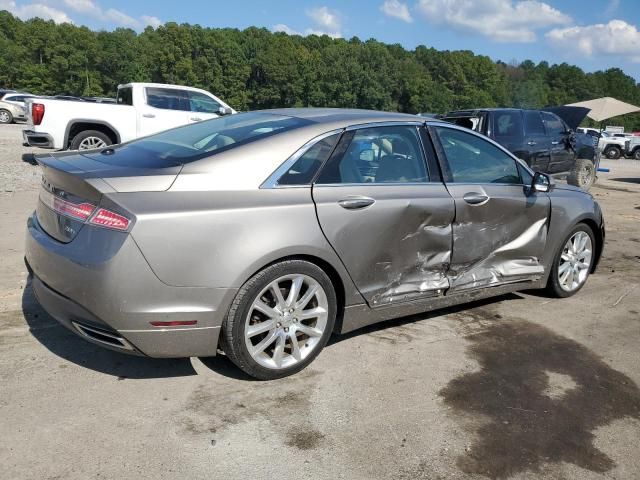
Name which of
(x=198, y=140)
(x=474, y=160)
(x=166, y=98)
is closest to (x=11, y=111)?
(x=166, y=98)

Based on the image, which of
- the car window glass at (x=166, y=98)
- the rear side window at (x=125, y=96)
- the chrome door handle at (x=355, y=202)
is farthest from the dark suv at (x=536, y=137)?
the chrome door handle at (x=355, y=202)

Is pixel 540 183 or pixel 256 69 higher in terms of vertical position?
pixel 256 69

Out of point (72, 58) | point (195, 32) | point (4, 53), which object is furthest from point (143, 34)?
point (4, 53)

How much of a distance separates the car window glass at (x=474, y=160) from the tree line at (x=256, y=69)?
92121 mm

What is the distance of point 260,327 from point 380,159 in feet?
4.56

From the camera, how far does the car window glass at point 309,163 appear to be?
3.42 m

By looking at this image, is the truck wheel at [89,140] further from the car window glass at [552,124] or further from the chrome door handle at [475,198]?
the car window glass at [552,124]

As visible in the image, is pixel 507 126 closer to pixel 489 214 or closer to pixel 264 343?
pixel 489 214

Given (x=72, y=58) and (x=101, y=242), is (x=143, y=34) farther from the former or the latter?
(x=101, y=242)

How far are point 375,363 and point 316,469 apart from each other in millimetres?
1209

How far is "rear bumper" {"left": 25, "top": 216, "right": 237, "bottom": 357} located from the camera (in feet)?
9.49

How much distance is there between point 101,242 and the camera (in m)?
2.91

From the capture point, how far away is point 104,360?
3598 millimetres

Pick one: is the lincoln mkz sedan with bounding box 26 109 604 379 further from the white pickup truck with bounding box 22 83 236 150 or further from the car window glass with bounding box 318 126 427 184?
the white pickup truck with bounding box 22 83 236 150
